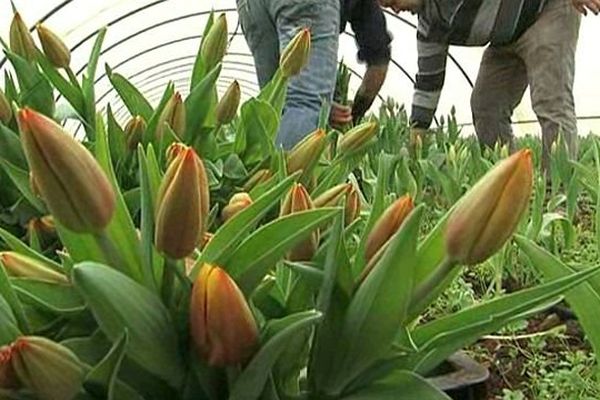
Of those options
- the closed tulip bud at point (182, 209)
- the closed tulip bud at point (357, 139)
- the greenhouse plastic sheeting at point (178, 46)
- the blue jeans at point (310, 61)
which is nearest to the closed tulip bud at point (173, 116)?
the closed tulip bud at point (357, 139)

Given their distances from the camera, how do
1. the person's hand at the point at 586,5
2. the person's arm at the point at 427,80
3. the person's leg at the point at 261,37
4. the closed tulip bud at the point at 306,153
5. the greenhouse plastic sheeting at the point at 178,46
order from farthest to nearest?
the greenhouse plastic sheeting at the point at 178,46, the person's arm at the point at 427,80, the person's hand at the point at 586,5, the person's leg at the point at 261,37, the closed tulip bud at the point at 306,153

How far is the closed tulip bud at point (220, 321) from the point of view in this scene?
1.05ft

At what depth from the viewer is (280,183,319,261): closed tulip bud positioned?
0.41 meters

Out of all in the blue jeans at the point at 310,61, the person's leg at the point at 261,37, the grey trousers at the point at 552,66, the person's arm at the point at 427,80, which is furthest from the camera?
the person's arm at the point at 427,80

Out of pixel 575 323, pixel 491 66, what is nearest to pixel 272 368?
pixel 575 323

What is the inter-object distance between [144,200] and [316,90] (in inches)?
43.7

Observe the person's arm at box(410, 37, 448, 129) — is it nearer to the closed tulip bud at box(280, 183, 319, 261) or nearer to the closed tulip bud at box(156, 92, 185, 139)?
the closed tulip bud at box(156, 92, 185, 139)

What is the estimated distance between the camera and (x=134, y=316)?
13.1 inches

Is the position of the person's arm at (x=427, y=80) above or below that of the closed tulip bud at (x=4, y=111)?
below

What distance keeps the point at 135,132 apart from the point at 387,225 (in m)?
0.42

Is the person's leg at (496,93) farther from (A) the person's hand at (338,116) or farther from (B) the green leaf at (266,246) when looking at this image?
(B) the green leaf at (266,246)

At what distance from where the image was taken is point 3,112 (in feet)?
2.41

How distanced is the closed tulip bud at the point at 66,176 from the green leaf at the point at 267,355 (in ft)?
0.27

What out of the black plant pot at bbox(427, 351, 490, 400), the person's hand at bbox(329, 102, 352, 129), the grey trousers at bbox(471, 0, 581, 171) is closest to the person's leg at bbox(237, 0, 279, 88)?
the person's hand at bbox(329, 102, 352, 129)
